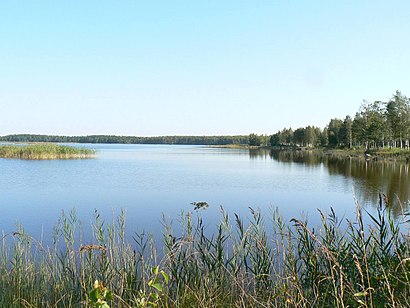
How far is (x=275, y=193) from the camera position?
74.7 feet

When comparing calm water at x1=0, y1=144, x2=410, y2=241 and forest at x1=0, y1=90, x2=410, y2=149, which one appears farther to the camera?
forest at x1=0, y1=90, x2=410, y2=149

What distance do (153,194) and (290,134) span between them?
103 m

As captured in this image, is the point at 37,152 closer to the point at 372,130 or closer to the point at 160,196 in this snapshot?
the point at 160,196

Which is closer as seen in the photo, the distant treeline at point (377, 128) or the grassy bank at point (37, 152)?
the grassy bank at point (37, 152)

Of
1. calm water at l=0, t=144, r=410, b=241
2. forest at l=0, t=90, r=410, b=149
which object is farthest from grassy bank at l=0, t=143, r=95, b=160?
forest at l=0, t=90, r=410, b=149

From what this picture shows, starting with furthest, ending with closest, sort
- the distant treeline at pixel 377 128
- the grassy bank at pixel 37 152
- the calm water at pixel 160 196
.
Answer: the distant treeline at pixel 377 128 < the grassy bank at pixel 37 152 < the calm water at pixel 160 196

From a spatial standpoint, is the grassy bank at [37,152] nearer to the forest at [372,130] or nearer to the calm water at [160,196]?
the calm water at [160,196]

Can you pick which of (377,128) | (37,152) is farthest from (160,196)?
(377,128)

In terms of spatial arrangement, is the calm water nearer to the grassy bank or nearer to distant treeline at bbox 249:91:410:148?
the grassy bank

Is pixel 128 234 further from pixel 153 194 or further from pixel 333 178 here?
pixel 333 178

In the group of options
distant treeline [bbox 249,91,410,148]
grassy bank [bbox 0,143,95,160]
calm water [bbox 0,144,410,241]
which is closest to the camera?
calm water [bbox 0,144,410,241]

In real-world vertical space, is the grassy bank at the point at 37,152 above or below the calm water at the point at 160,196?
above

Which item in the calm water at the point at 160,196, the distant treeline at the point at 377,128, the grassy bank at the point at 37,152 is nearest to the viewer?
the calm water at the point at 160,196

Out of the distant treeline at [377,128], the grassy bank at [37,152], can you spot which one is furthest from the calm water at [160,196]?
the distant treeline at [377,128]
